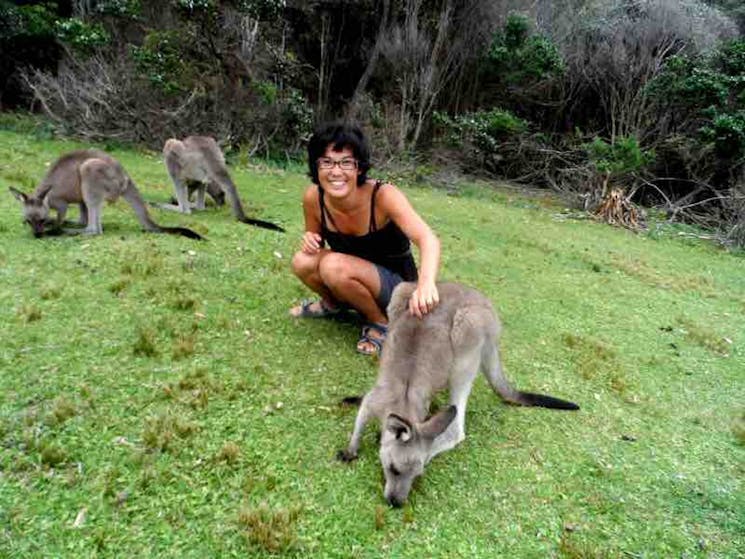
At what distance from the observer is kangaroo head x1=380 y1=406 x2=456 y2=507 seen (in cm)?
254

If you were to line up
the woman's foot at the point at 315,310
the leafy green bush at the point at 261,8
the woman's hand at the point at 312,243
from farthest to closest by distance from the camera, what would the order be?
the leafy green bush at the point at 261,8
the woman's foot at the point at 315,310
the woman's hand at the point at 312,243

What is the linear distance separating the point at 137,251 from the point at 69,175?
1.14 meters

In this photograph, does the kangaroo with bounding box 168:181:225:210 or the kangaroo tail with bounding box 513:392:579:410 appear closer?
the kangaroo tail with bounding box 513:392:579:410

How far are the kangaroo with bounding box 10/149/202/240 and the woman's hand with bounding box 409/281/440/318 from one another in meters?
3.67

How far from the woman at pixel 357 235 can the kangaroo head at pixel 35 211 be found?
2.76 meters

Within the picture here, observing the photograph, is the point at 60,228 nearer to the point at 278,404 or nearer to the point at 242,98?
the point at 278,404

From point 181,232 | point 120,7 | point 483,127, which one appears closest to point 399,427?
point 181,232

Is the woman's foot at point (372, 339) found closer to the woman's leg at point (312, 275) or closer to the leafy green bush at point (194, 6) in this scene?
the woman's leg at point (312, 275)

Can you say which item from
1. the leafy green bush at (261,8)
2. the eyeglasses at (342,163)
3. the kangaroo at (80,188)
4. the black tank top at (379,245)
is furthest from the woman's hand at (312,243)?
the leafy green bush at (261,8)

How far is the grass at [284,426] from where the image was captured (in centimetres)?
235

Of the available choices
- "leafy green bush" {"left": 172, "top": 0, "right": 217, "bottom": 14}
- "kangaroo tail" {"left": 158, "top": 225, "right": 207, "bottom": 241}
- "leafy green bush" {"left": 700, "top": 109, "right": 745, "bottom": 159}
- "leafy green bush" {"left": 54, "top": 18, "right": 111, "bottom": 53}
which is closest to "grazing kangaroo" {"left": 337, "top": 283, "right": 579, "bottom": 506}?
"kangaroo tail" {"left": 158, "top": 225, "right": 207, "bottom": 241}

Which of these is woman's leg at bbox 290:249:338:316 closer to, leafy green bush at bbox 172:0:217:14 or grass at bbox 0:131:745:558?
grass at bbox 0:131:745:558

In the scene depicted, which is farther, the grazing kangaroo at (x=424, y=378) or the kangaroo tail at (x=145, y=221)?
the kangaroo tail at (x=145, y=221)

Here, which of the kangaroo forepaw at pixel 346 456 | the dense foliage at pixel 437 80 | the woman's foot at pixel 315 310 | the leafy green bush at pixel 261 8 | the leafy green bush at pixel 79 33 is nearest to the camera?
the kangaroo forepaw at pixel 346 456
